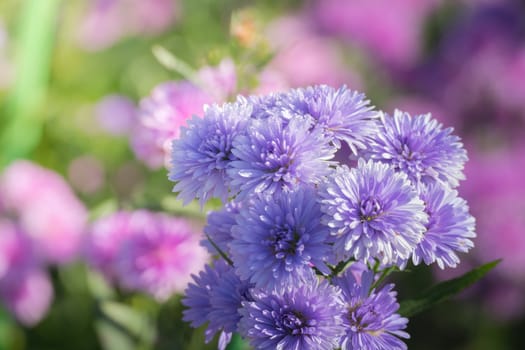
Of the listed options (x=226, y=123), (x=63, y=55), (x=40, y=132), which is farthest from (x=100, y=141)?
(x=226, y=123)

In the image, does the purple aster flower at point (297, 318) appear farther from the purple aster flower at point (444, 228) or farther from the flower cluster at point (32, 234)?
the flower cluster at point (32, 234)

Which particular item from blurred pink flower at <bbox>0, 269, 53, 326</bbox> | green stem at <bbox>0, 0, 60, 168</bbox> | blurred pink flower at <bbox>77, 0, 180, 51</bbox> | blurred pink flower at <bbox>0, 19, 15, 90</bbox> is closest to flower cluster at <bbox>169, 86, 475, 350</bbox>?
blurred pink flower at <bbox>0, 269, 53, 326</bbox>

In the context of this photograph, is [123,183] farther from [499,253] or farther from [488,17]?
[488,17]

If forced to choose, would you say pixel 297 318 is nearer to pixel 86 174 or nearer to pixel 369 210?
pixel 369 210

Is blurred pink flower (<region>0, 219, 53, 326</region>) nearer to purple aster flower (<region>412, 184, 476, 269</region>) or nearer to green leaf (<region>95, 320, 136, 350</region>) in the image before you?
green leaf (<region>95, 320, 136, 350</region>)

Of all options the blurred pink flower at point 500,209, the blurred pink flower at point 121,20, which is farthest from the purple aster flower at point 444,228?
the blurred pink flower at point 121,20

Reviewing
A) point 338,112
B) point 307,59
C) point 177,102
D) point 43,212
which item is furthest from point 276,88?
point 307,59
